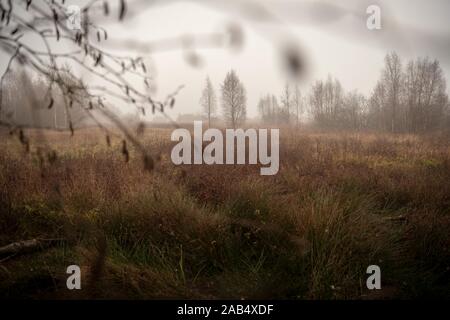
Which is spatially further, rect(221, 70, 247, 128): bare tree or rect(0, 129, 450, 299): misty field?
rect(221, 70, 247, 128): bare tree

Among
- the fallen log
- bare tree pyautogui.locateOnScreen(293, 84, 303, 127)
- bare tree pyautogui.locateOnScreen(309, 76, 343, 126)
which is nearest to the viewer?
the fallen log

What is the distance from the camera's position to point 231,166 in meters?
6.53

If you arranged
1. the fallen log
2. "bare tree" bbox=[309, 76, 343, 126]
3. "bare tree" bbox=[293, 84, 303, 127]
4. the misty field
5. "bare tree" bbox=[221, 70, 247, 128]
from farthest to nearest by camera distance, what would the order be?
1. "bare tree" bbox=[293, 84, 303, 127]
2. "bare tree" bbox=[309, 76, 343, 126]
3. "bare tree" bbox=[221, 70, 247, 128]
4. the fallen log
5. the misty field

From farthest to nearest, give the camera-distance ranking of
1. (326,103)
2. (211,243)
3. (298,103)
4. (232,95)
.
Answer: (298,103)
(326,103)
(232,95)
(211,243)

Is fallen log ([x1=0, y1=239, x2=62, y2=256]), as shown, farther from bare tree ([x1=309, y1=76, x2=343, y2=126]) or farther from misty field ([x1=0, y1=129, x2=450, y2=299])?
bare tree ([x1=309, y1=76, x2=343, y2=126])

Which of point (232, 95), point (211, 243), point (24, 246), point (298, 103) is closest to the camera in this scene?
point (211, 243)

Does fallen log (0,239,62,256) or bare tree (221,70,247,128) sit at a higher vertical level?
bare tree (221,70,247,128)

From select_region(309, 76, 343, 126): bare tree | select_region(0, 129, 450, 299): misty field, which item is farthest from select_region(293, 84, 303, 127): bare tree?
select_region(0, 129, 450, 299): misty field

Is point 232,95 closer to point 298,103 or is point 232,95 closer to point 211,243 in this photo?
point 211,243

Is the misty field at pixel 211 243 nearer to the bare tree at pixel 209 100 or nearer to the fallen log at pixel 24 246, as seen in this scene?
the fallen log at pixel 24 246

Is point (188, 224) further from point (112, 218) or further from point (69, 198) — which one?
point (69, 198)

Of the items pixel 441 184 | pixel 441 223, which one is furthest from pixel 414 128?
pixel 441 223

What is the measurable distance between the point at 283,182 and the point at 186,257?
131 inches

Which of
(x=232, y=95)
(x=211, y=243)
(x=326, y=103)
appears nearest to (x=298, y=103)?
(x=326, y=103)
